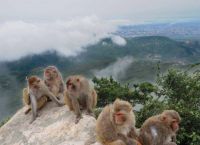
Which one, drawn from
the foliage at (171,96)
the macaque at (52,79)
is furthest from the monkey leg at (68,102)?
the foliage at (171,96)

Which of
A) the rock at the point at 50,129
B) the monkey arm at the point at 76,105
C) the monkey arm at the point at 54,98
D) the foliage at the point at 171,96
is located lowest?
the foliage at the point at 171,96

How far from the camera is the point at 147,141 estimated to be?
31.3ft

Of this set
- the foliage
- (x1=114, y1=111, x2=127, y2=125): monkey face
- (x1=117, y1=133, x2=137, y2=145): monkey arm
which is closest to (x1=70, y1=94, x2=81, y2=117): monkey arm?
(x1=117, y1=133, x2=137, y2=145): monkey arm

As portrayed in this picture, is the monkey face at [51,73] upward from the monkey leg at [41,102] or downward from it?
upward

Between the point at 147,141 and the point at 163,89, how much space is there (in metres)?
13.7

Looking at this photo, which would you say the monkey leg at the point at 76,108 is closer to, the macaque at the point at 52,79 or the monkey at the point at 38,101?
the monkey at the point at 38,101

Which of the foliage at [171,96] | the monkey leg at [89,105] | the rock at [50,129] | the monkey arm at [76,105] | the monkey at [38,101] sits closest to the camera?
the rock at [50,129]

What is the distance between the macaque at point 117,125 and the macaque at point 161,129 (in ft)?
1.12

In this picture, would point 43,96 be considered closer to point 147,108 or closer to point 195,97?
point 147,108

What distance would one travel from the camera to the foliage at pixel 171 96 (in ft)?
60.7

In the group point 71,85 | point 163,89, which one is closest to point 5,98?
point 163,89

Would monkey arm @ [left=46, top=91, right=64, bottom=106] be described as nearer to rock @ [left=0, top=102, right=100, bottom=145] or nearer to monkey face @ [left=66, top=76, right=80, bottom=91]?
rock @ [left=0, top=102, right=100, bottom=145]

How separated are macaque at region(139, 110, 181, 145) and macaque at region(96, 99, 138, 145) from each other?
340mm

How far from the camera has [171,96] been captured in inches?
880
